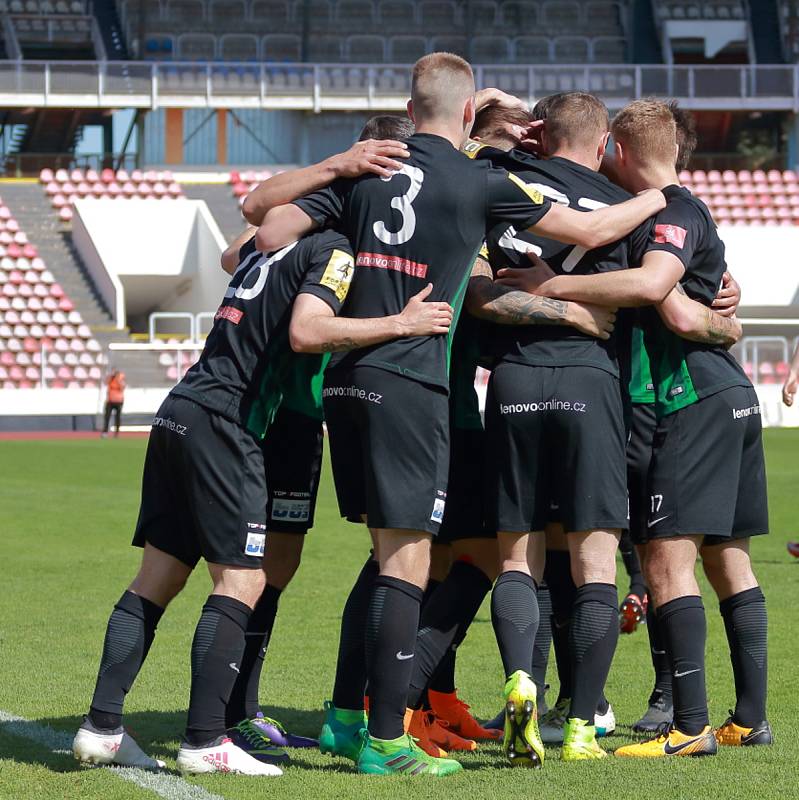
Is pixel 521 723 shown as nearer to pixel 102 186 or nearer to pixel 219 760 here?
pixel 219 760

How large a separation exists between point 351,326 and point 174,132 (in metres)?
36.6

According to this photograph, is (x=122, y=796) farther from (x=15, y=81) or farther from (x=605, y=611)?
(x=15, y=81)

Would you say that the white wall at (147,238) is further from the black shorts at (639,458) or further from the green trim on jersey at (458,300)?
the green trim on jersey at (458,300)

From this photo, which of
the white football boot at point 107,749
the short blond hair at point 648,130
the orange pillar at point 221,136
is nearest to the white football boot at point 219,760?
the white football boot at point 107,749

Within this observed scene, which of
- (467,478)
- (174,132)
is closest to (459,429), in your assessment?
(467,478)

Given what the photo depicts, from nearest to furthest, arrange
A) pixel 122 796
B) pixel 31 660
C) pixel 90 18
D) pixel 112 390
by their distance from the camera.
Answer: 1. pixel 122 796
2. pixel 31 660
3. pixel 112 390
4. pixel 90 18

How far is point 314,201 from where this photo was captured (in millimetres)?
4320

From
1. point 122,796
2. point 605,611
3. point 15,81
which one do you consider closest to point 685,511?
point 605,611

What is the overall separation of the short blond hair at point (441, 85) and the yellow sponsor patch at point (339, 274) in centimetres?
53

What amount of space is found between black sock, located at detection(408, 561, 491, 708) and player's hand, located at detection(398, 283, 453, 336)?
962 mm

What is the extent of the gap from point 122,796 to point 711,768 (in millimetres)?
1766

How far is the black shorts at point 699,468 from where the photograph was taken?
4445 millimetres

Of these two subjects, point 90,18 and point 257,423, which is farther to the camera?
point 90,18

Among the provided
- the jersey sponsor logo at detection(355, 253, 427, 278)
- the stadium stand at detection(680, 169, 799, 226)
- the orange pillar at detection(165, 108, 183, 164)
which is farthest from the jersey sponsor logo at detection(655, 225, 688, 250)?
the orange pillar at detection(165, 108, 183, 164)
